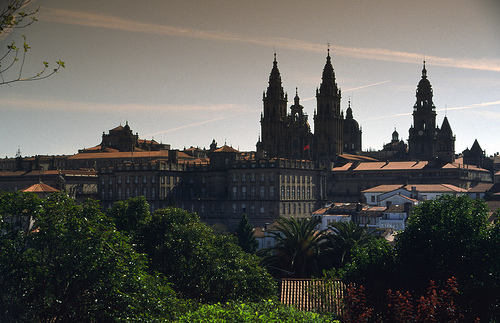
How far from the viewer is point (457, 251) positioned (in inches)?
1257

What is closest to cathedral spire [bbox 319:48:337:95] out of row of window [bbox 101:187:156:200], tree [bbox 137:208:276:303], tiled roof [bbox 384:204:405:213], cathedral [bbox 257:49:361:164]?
cathedral [bbox 257:49:361:164]

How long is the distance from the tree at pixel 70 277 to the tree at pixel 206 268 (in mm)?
8941

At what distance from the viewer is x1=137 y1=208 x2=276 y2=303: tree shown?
3562 cm

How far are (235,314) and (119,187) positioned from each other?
328ft

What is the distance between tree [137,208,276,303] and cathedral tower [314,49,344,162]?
11166 cm

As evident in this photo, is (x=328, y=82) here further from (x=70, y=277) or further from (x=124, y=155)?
(x=70, y=277)

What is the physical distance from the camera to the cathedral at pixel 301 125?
15050cm

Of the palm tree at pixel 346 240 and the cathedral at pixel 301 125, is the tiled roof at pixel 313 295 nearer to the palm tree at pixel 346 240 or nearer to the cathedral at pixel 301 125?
the palm tree at pixel 346 240

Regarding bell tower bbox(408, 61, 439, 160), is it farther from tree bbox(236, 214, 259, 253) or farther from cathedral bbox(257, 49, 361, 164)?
tree bbox(236, 214, 259, 253)

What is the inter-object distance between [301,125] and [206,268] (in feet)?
380

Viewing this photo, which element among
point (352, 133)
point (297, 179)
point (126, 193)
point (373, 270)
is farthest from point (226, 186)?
point (373, 270)

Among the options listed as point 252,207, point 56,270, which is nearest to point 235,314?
point 56,270

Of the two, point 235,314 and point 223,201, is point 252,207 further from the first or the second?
point 235,314

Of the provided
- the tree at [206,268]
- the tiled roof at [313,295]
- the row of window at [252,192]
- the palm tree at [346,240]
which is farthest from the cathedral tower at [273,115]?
the tiled roof at [313,295]
